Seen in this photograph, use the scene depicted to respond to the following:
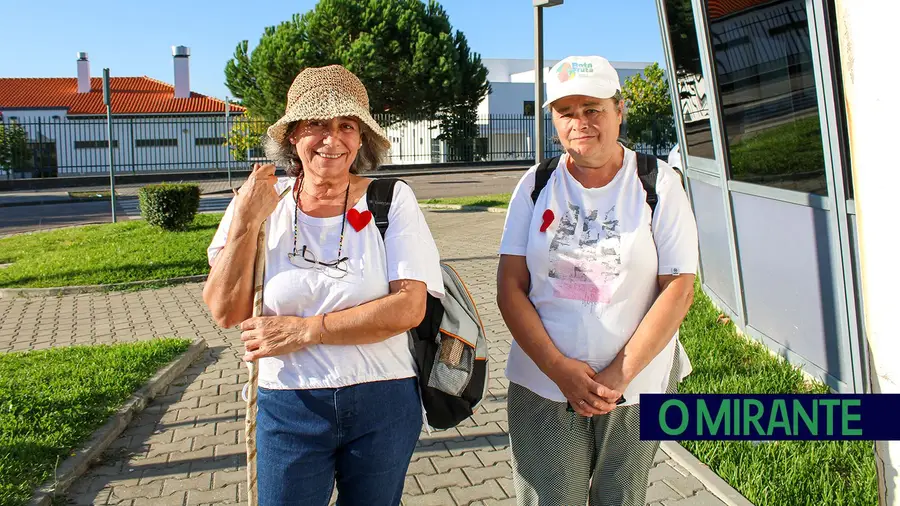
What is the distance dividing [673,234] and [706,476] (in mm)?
1925

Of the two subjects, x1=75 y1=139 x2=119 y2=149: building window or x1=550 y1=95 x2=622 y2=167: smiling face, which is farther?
x1=75 y1=139 x2=119 y2=149: building window

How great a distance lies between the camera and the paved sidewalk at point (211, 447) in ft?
12.6

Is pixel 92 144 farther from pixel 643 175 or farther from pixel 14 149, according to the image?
pixel 643 175

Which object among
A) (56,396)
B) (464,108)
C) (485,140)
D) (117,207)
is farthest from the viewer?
(464,108)

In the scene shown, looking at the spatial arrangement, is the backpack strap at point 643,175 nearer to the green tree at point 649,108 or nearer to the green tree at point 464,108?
the green tree at point 649,108

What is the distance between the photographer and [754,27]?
526 centimetres

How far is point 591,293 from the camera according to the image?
7.94 ft

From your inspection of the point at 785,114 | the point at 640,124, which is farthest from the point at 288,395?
the point at 640,124

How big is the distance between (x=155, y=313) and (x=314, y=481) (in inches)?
257

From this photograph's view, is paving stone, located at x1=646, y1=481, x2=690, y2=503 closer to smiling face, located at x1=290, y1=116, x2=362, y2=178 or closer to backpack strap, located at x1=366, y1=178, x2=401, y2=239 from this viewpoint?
backpack strap, located at x1=366, y1=178, x2=401, y2=239

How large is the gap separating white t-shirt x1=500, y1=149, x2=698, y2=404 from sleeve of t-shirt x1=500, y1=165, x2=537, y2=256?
0.05 m

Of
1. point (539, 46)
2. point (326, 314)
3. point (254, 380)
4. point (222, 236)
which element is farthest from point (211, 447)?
point (539, 46)

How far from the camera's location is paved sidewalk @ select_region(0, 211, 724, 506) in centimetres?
385

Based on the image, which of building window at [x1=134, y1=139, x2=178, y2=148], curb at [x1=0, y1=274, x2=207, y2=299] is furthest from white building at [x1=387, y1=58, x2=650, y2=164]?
curb at [x1=0, y1=274, x2=207, y2=299]
